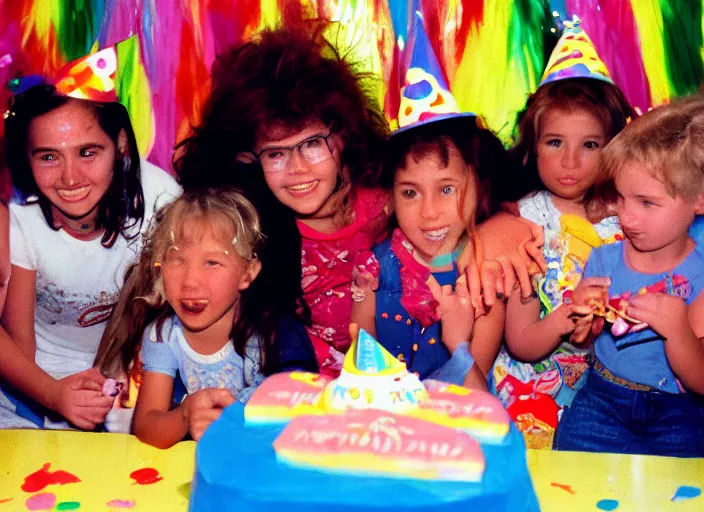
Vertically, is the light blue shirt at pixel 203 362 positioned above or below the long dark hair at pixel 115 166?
below

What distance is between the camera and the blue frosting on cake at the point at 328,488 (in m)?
0.96

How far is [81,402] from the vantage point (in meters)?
Result: 1.77

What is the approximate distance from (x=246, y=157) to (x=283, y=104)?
132mm

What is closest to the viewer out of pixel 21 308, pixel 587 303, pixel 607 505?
pixel 607 505

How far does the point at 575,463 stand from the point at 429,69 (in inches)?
31.0

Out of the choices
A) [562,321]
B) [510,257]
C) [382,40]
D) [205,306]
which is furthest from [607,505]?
[382,40]

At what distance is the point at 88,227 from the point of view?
1.79 metres

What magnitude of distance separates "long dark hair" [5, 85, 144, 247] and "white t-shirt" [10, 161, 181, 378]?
0.02 metres

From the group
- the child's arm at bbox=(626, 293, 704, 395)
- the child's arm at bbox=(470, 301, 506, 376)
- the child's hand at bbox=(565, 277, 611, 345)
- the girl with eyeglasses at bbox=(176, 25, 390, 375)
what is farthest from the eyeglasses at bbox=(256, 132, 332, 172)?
the child's arm at bbox=(626, 293, 704, 395)

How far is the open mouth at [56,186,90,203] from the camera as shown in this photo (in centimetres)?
174

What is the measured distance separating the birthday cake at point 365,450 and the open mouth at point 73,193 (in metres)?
0.75

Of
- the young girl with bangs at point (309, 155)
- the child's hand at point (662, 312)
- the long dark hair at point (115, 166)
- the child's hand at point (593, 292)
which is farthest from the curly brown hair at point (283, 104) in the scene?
the child's hand at point (662, 312)

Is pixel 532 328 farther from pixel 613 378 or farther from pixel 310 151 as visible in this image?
pixel 310 151

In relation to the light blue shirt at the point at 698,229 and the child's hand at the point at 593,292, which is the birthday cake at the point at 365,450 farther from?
the light blue shirt at the point at 698,229
